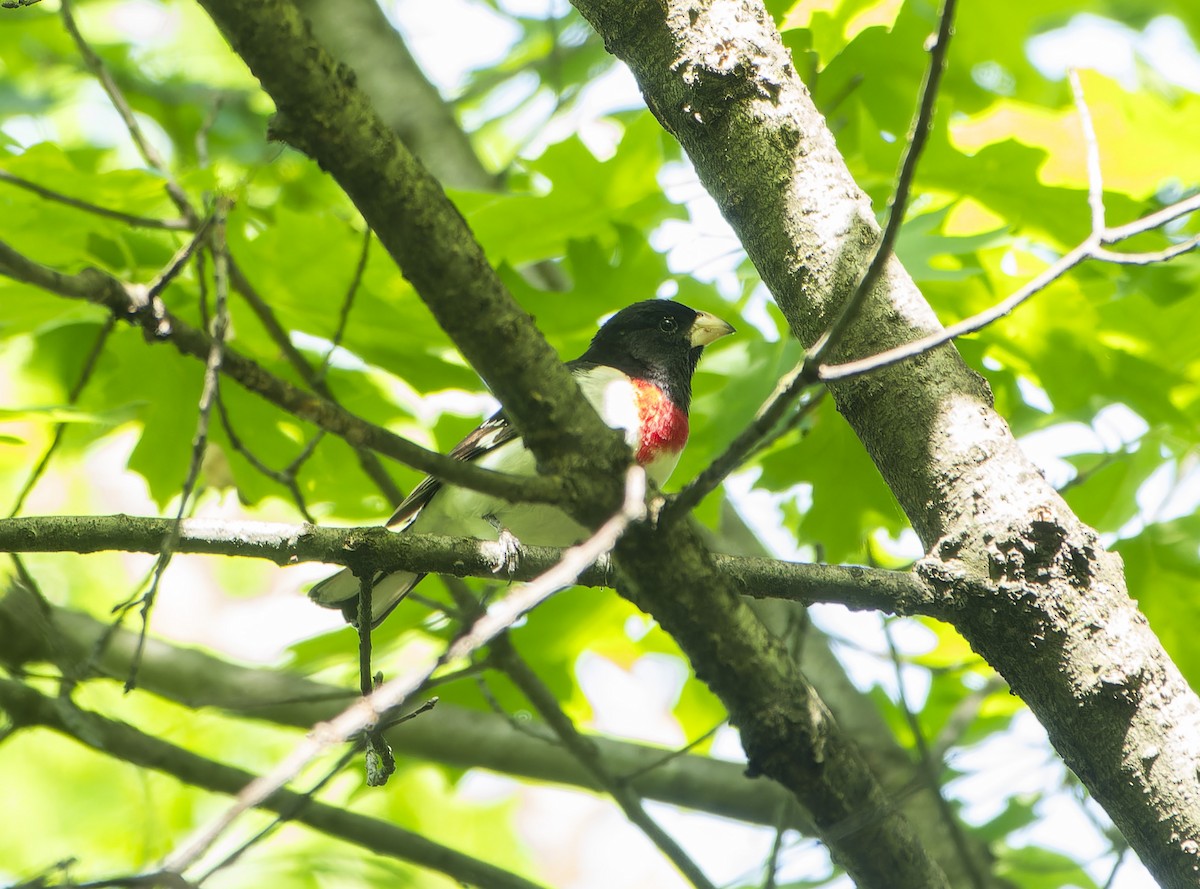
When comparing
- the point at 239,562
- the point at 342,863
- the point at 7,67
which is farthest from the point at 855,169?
the point at 239,562

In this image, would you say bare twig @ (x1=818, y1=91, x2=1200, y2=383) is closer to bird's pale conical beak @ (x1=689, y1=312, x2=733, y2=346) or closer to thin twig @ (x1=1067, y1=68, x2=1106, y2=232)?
thin twig @ (x1=1067, y1=68, x2=1106, y2=232)

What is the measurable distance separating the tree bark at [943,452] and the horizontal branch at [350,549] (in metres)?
0.12

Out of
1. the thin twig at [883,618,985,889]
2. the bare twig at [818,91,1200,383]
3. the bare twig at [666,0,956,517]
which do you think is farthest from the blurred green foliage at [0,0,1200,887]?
the bare twig at [666,0,956,517]

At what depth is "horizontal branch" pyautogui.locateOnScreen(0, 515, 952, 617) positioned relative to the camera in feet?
7.79

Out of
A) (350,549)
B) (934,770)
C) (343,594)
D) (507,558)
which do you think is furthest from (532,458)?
(934,770)

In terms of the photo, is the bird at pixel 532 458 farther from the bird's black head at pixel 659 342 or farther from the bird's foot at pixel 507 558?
the bird's foot at pixel 507 558

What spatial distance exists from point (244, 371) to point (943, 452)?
152 centimetres

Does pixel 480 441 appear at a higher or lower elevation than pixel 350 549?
higher

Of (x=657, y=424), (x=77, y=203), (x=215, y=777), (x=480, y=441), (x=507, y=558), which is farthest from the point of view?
(x=480, y=441)

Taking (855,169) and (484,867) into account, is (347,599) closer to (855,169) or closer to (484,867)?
(484,867)

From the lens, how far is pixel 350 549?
2.39 m

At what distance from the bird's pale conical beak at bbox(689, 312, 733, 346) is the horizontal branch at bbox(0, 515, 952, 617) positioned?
2612 millimetres

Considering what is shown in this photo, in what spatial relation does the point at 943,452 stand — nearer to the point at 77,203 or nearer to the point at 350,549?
the point at 350,549

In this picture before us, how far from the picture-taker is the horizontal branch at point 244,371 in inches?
54.7
